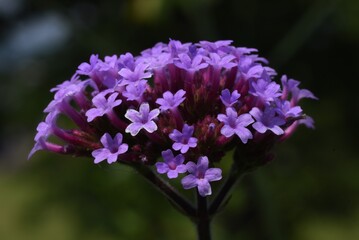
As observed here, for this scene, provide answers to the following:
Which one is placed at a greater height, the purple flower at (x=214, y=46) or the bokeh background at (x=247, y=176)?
the purple flower at (x=214, y=46)

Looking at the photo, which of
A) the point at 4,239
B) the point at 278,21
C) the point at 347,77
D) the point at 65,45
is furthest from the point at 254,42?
the point at 4,239

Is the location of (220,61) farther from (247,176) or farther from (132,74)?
(247,176)

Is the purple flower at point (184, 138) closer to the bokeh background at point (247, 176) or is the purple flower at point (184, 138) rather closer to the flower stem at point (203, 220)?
the flower stem at point (203, 220)

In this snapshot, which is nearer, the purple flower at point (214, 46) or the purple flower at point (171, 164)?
the purple flower at point (171, 164)

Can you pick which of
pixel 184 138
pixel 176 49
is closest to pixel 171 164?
pixel 184 138

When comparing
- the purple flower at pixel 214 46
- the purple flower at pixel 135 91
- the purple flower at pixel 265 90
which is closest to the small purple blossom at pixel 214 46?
the purple flower at pixel 214 46

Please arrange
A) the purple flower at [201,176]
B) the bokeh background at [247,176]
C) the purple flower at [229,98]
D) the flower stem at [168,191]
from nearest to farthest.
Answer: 1. the purple flower at [201,176]
2. the purple flower at [229,98]
3. the flower stem at [168,191]
4. the bokeh background at [247,176]

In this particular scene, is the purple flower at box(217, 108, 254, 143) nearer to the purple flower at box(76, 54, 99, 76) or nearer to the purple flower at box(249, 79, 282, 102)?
the purple flower at box(249, 79, 282, 102)
